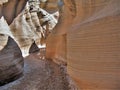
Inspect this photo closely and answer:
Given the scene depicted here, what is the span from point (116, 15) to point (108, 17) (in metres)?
0.06

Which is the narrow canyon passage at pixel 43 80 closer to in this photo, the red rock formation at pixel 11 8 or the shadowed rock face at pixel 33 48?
the red rock formation at pixel 11 8

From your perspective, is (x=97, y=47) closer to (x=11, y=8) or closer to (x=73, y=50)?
(x=73, y=50)

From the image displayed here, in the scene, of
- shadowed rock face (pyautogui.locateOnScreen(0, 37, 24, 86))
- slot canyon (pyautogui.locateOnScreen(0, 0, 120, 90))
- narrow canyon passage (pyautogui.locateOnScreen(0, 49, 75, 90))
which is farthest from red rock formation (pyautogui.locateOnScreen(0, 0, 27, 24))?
narrow canyon passage (pyautogui.locateOnScreen(0, 49, 75, 90))

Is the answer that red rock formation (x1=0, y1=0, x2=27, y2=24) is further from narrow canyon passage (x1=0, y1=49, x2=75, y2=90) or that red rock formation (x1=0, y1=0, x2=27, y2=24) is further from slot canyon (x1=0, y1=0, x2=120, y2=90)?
narrow canyon passage (x1=0, y1=49, x2=75, y2=90)

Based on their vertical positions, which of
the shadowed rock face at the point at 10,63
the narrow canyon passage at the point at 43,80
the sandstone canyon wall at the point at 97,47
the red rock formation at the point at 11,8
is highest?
the red rock formation at the point at 11,8

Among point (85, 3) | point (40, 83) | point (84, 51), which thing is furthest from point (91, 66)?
point (40, 83)

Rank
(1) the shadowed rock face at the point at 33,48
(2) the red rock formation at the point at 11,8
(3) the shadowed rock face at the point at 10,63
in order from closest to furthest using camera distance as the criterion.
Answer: (3) the shadowed rock face at the point at 10,63 → (2) the red rock formation at the point at 11,8 → (1) the shadowed rock face at the point at 33,48

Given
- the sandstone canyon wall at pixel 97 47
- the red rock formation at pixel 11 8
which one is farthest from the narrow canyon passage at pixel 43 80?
the red rock formation at pixel 11 8

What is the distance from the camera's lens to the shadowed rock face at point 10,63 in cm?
252

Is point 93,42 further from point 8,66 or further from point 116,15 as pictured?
point 8,66

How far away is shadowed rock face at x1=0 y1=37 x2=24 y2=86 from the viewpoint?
252 cm

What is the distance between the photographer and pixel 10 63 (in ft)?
8.64

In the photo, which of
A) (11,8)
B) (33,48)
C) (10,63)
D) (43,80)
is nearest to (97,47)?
(43,80)

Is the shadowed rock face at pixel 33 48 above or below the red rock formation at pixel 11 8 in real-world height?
below
